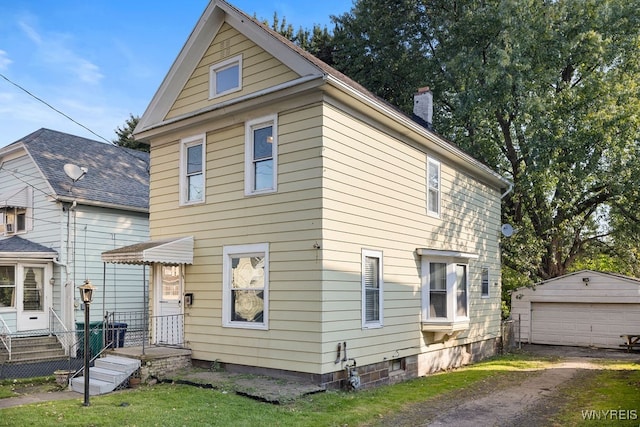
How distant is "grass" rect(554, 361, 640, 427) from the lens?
26.0 ft

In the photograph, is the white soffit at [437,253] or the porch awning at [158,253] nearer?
Answer: the porch awning at [158,253]

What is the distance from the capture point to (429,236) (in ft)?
43.1

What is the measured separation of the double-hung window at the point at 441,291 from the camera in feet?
40.9

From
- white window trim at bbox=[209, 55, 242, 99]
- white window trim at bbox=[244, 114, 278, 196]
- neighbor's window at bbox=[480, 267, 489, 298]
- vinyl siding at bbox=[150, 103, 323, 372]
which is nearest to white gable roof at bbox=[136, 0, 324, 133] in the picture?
white window trim at bbox=[209, 55, 242, 99]

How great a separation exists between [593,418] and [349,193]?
18.2 feet

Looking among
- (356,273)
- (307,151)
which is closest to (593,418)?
(356,273)

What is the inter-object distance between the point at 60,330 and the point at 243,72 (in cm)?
1041

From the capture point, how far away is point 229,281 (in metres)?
10.8

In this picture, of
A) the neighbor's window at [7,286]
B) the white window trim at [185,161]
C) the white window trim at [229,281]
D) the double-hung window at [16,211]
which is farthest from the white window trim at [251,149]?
the double-hung window at [16,211]

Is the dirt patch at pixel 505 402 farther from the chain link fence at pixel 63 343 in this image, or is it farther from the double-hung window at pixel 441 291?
the chain link fence at pixel 63 343

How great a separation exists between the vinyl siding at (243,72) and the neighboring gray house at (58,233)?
244 inches

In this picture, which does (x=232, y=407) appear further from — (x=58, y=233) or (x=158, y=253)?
(x=58, y=233)

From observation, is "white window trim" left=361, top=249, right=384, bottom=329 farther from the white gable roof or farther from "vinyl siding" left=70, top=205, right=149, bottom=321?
"vinyl siding" left=70, top=205, right=149, bottom=321

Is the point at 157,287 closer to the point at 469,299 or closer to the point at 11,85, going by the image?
the point at 11,85
